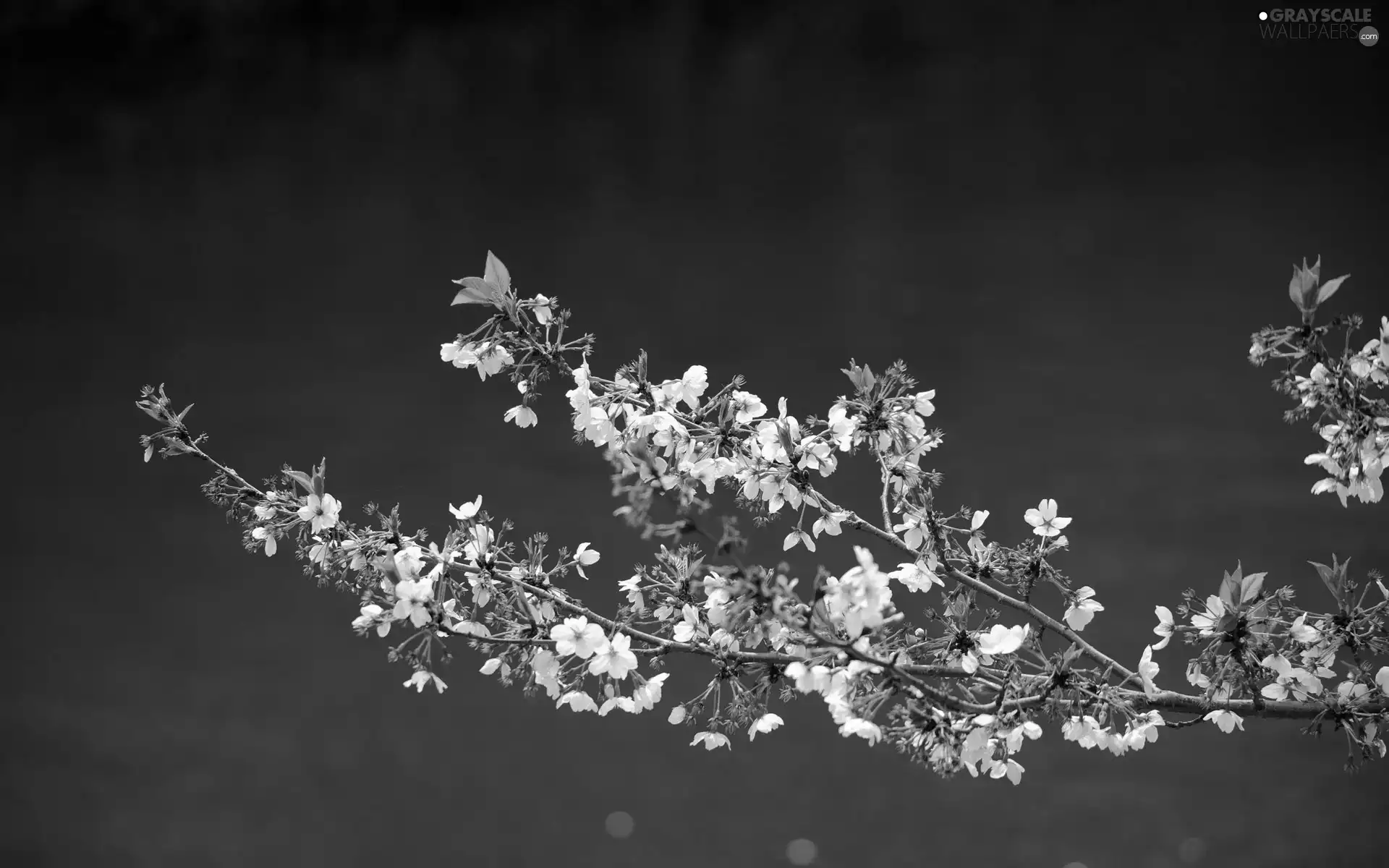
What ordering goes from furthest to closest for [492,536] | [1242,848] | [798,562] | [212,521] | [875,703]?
1. [212,521]
2. [798,562]
3. [1242,848]
4. [492,536]
5. [875,703]

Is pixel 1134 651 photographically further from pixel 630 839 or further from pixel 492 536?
pixel 492 536

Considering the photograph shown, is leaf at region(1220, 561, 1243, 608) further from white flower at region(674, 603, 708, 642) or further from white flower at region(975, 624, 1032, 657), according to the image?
A: white flower at region(674, 603, 708, 642)

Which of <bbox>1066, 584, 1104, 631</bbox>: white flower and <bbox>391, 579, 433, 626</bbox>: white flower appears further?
<bbox>1066, 584, 1104, 631</bbox>: white flower

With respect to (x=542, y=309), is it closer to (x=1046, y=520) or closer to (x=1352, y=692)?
(x=1046, y=520)

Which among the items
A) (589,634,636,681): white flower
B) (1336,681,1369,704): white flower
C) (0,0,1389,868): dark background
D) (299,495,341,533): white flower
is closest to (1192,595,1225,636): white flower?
(1336,681,1369,704): white flower

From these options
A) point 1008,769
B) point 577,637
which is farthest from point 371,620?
point 1008,769

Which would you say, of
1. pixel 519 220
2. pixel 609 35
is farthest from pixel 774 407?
pixel 609 35
